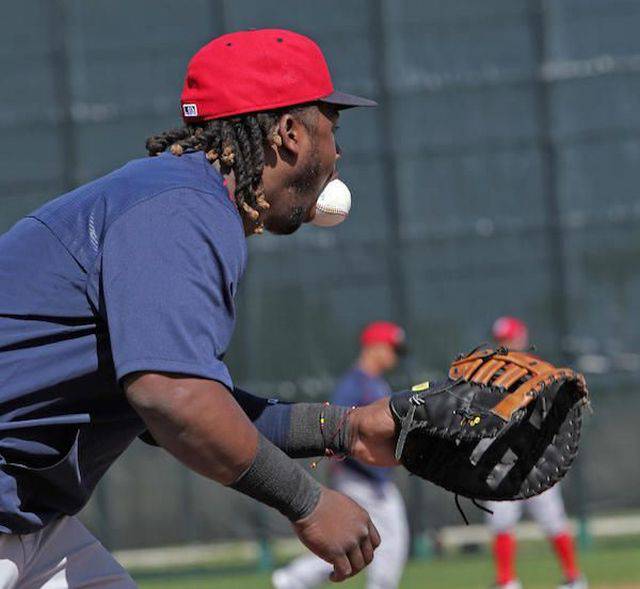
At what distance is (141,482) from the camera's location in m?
11.8

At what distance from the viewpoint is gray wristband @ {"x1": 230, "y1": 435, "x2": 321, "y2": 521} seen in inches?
113

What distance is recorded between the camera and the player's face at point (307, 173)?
10.5ft

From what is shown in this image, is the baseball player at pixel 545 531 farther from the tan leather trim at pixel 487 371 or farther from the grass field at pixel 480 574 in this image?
the tan leather trim at pixel 487 371

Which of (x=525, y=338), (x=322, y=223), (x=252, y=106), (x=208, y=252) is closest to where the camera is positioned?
(x=208, y=252)

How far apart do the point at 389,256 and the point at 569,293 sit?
1486 mm

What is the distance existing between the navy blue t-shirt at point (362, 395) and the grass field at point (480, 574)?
4.20 feet

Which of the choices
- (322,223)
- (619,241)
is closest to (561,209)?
(619,241)

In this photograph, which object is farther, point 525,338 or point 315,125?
point 525,338

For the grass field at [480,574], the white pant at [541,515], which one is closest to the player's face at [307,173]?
the grass field at [480,574]

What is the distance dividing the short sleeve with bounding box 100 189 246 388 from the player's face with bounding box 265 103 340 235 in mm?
370

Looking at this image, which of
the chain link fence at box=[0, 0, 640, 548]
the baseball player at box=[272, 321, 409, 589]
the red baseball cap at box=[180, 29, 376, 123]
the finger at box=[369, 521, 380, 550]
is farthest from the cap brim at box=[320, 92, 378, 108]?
the chain link fence at box=[0, 0, 640, 548]

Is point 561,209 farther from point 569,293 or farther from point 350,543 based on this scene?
point 350,543

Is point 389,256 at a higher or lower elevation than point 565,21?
lower

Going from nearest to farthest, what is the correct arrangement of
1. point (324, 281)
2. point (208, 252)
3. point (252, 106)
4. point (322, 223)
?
point (208, 252), point (252, 106), point (322, 223), point (324, 281)
